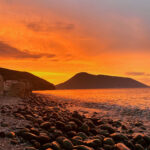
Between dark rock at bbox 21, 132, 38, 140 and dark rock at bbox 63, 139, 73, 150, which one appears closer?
dark rock at bbox 63, 139, 73, 150

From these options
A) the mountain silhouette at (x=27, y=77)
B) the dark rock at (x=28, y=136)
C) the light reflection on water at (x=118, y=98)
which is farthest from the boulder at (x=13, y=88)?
the mountain silhouette at (x=27, y=77)

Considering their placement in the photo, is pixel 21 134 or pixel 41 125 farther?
pixel 41 125

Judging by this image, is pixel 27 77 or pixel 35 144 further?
pixel 27 77

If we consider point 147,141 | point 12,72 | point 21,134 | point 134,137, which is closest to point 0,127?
point 21,134

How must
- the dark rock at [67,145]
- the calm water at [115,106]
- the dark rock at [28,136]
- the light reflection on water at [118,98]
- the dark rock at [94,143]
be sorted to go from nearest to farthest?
the dark rock at [67,145] → the dark rock at [94,143] → the dark rock at [28,136] → the calm water at [115,106] → the light reflection on water at [118,98]

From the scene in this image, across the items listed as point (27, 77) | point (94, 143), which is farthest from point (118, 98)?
point (27, 77)

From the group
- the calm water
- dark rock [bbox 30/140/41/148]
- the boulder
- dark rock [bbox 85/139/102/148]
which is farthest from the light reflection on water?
dark rock [bbox 30/140/41/148]

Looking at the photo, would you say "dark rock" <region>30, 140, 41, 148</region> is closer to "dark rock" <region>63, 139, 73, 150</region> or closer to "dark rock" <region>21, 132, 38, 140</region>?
"dark rock" <region>21, 132, 38, 140</region>

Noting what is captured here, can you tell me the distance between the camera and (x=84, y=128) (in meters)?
5.38

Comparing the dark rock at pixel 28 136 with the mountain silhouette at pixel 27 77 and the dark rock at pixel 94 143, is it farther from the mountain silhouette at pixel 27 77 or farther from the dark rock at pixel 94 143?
the mountain silhouette at pixel 27 77

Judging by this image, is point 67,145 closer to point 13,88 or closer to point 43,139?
point 43,139

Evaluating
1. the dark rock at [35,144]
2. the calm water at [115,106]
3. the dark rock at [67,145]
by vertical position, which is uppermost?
the dark rock at [67,145]

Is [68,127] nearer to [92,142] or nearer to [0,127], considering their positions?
[92,142]

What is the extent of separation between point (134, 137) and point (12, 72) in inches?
5199
